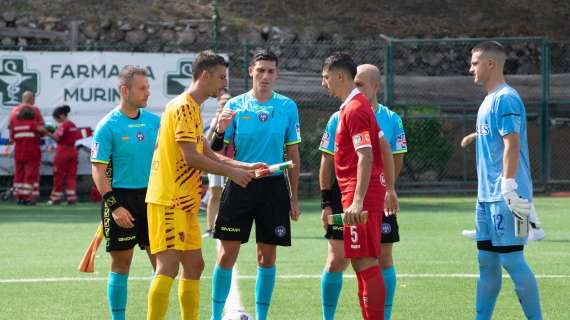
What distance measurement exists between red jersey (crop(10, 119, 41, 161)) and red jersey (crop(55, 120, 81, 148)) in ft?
1.43

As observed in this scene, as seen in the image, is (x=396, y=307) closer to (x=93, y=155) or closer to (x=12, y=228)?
(x=93, y=155)

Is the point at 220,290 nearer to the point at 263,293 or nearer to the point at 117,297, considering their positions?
the point at 263,293

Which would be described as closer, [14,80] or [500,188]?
[500,188]

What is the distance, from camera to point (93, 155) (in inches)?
349

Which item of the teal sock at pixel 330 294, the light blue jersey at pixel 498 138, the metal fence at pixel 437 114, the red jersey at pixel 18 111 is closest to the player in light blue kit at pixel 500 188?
the light blue jersey at pixel 498 138

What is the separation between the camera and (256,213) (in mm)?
9523

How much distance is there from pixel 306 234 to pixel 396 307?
6.46m

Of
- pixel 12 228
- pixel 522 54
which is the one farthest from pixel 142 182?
pixel 522 54

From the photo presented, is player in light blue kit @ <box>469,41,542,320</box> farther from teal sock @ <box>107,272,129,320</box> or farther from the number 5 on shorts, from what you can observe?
teal sock @ <box>107,272,129,320</box>

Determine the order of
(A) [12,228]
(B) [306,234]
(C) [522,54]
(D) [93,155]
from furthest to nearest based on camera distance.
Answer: (C) [522,54] < (A) [12,228] < (B) [306,234] < (D) [93,155]

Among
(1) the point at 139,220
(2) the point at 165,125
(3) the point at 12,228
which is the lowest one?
(3) the point at 12,228

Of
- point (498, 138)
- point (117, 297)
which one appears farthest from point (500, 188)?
point (117, 297)

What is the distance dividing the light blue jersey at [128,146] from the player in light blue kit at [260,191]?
0.72 metres

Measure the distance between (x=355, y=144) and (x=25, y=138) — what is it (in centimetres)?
1564
